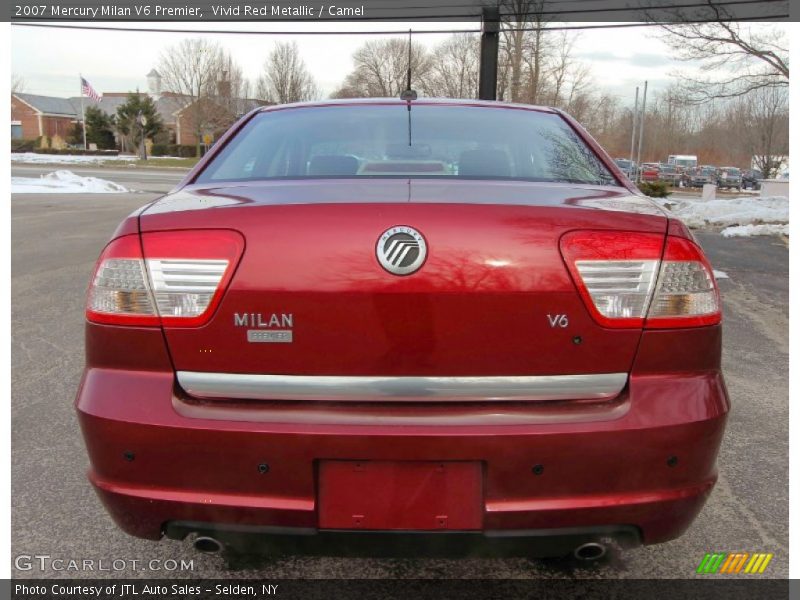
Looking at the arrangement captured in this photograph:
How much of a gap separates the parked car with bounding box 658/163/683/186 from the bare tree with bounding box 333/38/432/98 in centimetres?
1844

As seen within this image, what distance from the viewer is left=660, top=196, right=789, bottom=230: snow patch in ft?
45.3

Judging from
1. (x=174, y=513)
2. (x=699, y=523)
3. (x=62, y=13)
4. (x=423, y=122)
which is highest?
(x=62, y=13)

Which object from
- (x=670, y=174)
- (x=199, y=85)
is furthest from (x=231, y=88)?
(x=670, y=174)

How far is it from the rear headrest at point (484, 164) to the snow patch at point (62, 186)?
18.8 meters

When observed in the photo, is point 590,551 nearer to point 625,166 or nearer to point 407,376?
point 407,376

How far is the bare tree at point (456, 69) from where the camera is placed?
35938 mm

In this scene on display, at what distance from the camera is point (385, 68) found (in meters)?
42.6

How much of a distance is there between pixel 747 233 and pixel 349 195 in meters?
12.3

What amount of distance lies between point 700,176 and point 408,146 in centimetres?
4777

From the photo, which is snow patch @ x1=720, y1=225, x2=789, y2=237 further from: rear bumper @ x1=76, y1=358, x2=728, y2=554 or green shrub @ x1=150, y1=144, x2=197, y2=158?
green shrub @ x1=150, y1=144, x2=197, y2=158

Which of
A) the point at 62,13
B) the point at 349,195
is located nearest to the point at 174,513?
the point at 349,195

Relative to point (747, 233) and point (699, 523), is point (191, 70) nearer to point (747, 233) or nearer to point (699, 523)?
point (747, 233)

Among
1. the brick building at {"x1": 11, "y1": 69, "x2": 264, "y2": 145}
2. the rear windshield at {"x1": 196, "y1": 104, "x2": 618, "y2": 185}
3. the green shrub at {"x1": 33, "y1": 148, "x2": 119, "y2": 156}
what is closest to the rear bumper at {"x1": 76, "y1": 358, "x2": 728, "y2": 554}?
the rear windshield at {"x1": 196, "y1": 104, "x2": 618, "y2": 185}

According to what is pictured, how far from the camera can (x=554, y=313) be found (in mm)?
1591
